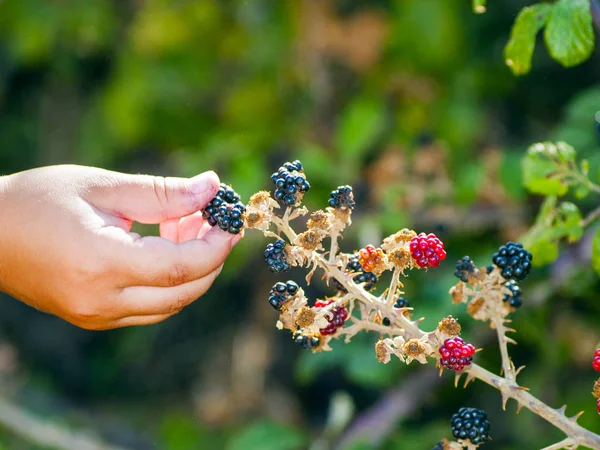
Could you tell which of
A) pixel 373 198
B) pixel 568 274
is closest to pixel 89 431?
pixel 373 198

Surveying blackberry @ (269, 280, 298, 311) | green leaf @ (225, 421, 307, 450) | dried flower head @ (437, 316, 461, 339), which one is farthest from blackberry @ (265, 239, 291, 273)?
green leaf @ (225, 421, 307, 450)

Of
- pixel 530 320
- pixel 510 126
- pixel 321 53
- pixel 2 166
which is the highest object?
pixel 321 53

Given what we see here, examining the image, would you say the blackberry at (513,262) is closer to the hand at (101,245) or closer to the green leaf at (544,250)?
the green leaf at (544,250)

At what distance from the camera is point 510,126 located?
11.7 ft

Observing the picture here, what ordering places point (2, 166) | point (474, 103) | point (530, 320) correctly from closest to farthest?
point (530, 320)
point (474, 103)
point (2, 166)

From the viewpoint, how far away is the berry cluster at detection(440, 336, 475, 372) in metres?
1.13

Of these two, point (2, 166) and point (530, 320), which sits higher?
point (530, 320)

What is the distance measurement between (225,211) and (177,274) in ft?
0.53

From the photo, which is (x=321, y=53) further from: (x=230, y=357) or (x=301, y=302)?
(x=301, y=302)

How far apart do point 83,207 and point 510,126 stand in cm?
277

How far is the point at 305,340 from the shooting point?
121 centimetres

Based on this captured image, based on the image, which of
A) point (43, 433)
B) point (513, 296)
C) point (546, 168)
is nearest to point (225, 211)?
point (513, 296)

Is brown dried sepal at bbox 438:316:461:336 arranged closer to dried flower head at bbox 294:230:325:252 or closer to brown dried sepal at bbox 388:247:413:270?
brown dried sepal at bbox 388:247:413:270

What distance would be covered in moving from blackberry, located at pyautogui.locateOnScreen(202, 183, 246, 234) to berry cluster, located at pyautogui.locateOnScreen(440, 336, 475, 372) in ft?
1.38
